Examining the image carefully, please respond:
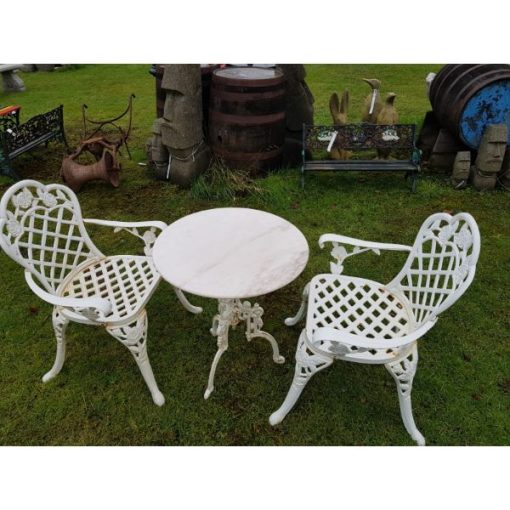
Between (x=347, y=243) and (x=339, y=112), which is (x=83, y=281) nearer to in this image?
(x=347, y=243)

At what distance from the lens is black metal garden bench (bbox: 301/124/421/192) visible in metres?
5.16

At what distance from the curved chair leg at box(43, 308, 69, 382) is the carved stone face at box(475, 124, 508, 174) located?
491 centimetres

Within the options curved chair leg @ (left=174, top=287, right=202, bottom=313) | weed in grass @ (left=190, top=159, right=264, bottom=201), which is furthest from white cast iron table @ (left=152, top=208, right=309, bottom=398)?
weed in grass @ (left=190, top=159, right=264, bottom=201)

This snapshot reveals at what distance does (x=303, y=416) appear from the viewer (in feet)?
8.93

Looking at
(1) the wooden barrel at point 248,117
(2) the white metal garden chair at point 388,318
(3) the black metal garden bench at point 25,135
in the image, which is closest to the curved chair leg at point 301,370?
(2) the white metal garden chair at point 388,318

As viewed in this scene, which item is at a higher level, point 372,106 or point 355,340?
point 372,106

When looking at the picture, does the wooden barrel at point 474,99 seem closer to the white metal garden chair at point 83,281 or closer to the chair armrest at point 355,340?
the chair armrest at point 355,340

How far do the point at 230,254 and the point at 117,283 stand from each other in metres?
0.89

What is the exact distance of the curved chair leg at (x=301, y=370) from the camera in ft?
7.92

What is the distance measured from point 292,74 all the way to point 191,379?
4191mm

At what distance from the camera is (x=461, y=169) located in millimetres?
5207

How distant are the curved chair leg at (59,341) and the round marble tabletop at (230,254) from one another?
79cm

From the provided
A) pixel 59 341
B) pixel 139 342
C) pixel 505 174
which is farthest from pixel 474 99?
pixel 59 341

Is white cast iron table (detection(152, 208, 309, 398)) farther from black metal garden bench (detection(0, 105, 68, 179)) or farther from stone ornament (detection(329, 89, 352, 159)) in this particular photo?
black metal garden bench (detection(0, 105, 68, 179))
